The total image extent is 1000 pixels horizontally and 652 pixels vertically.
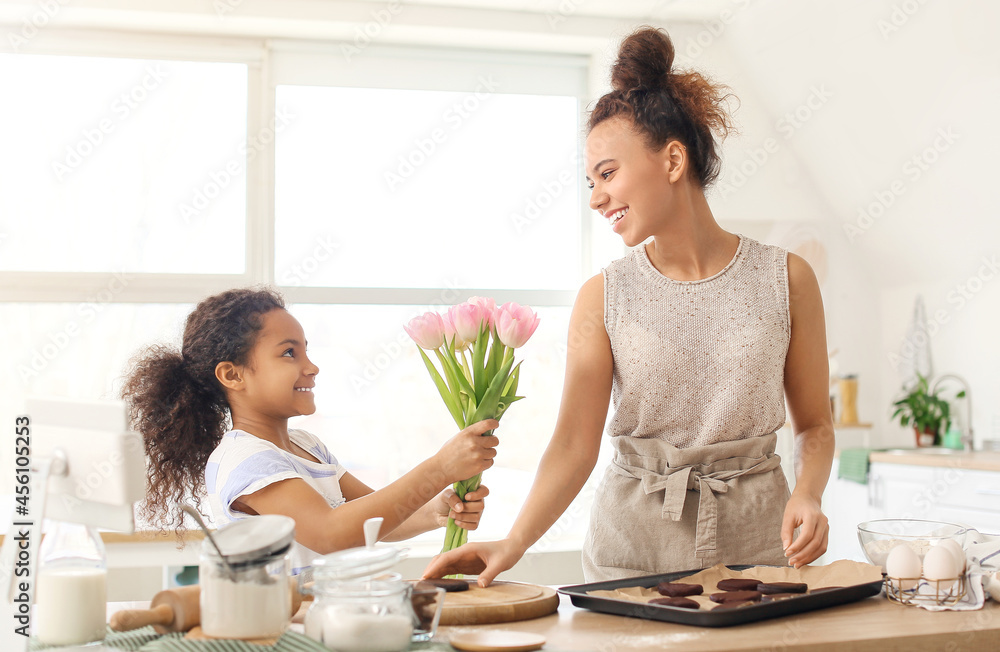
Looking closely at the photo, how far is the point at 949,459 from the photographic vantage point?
316 cm

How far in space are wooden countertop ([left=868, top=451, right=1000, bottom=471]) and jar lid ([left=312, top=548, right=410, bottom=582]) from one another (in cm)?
282

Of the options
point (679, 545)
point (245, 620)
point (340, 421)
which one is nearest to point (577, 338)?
point (679, 545)

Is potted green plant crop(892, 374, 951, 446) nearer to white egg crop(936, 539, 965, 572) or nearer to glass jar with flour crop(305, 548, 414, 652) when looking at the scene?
white egg crop(936, 539, 965, 572)

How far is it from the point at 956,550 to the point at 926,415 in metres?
3.08

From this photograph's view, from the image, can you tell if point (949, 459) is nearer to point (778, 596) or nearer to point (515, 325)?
point (778, 596)

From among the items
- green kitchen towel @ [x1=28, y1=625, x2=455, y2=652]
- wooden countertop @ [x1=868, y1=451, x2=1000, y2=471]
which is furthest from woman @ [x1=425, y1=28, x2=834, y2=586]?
wooden countertop @ [x1=868, y1=451, x2=1000, y2=471]

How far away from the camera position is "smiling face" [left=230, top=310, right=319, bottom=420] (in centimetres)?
146

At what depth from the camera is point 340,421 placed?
3605mm

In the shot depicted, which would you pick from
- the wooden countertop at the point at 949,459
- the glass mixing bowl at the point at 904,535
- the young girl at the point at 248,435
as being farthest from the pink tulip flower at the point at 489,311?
the wooden countertop at the point at 949,459

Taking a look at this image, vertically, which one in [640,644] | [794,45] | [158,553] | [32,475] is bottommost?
[158,553]

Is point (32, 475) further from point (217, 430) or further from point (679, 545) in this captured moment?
point (679, 545)

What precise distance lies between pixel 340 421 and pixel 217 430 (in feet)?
6.71

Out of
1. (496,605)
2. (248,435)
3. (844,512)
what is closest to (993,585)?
(496,605)

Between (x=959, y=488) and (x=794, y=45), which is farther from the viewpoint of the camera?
(x=794, y=45)
